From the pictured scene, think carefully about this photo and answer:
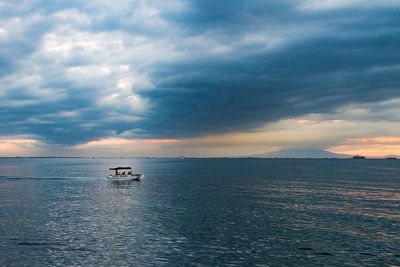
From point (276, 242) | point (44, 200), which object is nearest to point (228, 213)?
point (276, 242)

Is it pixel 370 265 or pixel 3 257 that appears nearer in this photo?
pixel 370 265

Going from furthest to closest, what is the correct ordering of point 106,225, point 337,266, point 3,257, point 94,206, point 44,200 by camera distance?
point 44,200, point 94,206, point 106,225, point 3,257, point 337,266

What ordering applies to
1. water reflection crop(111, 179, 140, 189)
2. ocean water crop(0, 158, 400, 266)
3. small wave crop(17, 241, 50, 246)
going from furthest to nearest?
water reflection crop(111, 179, 140, 189) < small wave crop(17, 241, 50, 246) < ocean water crop(0, 158, 400, 266)

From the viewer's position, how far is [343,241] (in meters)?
36.3

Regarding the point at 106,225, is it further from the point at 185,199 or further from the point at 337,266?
the point at 337,266

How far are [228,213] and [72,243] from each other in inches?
1075

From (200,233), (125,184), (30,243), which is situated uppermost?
(30,243)

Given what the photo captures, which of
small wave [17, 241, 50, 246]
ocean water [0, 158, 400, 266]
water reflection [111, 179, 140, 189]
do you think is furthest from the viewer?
water reflection [111, 179, 140, 189]

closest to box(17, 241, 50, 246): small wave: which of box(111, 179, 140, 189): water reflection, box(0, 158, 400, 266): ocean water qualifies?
box(0, 158, 400, 266): ocean water

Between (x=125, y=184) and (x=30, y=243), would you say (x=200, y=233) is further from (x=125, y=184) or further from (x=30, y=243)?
(x=125, y=184)

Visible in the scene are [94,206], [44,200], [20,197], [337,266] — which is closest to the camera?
[337,266]

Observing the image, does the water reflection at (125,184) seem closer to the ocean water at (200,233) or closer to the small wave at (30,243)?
the ocean water at (200,233)

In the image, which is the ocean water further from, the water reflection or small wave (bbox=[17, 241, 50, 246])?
the water reflection

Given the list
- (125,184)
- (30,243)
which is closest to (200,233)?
(30,243)
